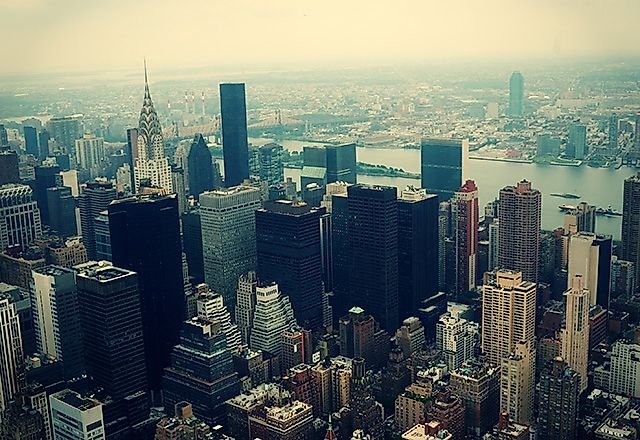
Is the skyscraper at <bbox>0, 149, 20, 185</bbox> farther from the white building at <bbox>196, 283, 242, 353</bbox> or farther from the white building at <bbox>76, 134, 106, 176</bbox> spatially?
the white building at <bbox>196, 283, 242, 353</bbox>

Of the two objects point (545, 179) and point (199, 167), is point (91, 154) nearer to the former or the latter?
point (199, 167)

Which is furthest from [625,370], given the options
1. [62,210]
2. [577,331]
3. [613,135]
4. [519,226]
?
[62,210]

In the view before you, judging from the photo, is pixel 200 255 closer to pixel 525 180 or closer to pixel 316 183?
pixel 316 183

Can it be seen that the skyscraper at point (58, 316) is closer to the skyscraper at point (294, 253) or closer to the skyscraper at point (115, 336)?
the skyscraper at point (115, 336)

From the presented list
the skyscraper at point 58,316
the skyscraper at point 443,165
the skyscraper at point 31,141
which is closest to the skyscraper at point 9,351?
the skyscraper at point 58,316

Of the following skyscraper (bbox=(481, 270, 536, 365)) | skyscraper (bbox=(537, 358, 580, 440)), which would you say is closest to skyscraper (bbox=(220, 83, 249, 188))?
skyscraper (bbox=(481, 270, 536, 365))

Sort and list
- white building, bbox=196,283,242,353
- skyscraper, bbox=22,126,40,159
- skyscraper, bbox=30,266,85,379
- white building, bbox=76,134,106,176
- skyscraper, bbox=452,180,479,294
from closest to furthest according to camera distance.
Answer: skyscraper, bbox=30,266,85,379
white building, bbox=196,283,242,353
skyscraper, bbox=22,126,40,159
skyscraper, bbox=452,180,479,294
white building, bbox=76,134,106,176
